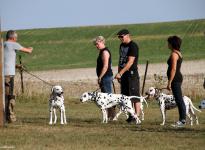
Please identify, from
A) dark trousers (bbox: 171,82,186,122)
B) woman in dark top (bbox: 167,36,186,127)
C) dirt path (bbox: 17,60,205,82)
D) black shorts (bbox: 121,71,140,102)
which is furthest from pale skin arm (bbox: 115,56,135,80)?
dirt path (bbox: 17,60,205,82)

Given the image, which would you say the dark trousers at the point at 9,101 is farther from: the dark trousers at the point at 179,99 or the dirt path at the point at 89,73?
the dirt path at the point at 89,73

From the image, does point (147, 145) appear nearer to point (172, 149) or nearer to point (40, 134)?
point (172, 149)

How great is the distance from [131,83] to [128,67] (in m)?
0.49

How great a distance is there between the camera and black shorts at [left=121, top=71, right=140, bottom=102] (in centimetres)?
1859

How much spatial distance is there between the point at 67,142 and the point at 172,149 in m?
2.06

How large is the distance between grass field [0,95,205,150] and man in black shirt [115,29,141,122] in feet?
2.49

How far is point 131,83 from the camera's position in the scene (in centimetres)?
1867

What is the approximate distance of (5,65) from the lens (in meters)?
17.9

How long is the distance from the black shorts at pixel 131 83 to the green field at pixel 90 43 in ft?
145

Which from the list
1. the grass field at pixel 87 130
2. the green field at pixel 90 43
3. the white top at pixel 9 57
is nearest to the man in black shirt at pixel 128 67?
the grass field at pixel 87 130

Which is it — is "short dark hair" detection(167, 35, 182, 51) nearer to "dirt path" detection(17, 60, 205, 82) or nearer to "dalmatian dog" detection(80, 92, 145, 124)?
"dalmatian dog" detection(80, 92, 145, 124)

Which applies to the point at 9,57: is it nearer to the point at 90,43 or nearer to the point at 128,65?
the point at 128,65

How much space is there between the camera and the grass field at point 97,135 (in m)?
14.0

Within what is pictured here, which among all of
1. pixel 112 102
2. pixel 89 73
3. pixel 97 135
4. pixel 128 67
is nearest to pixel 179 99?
pixel 128 67
